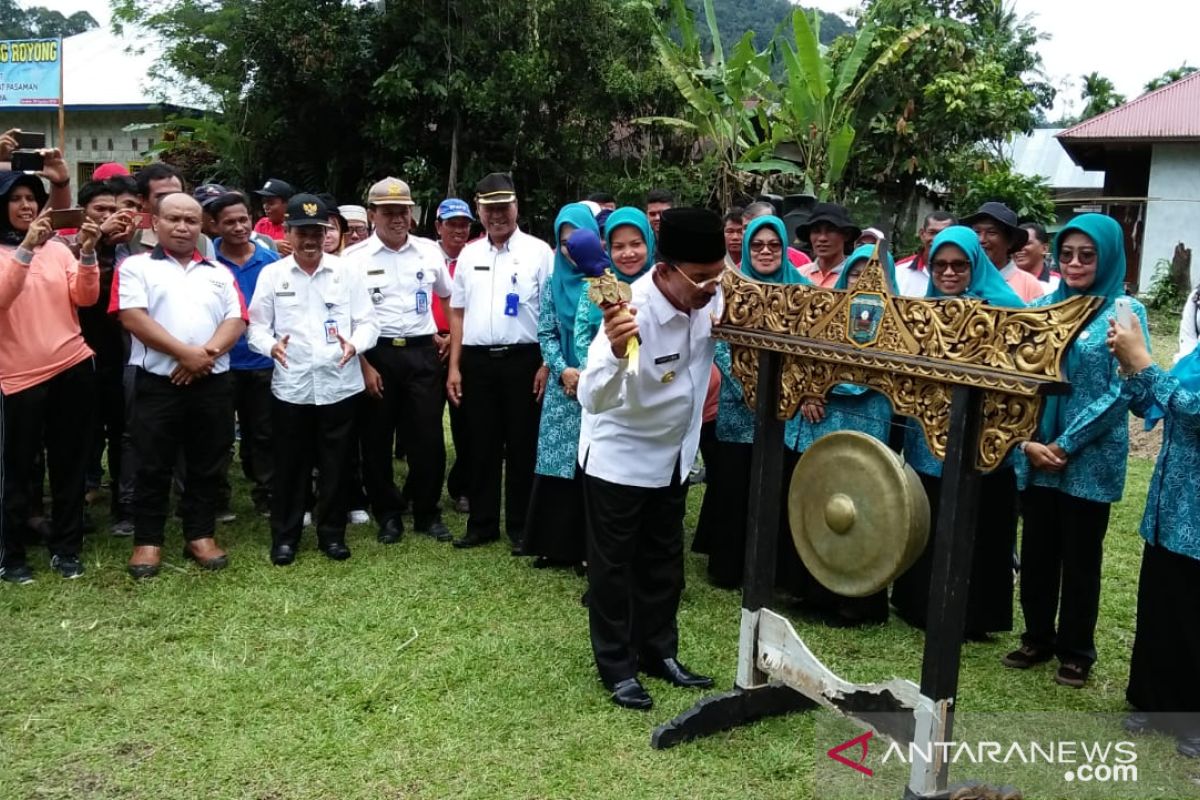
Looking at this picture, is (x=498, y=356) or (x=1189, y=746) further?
(x=498, y=356)

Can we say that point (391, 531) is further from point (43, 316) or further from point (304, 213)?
point (43, 316)

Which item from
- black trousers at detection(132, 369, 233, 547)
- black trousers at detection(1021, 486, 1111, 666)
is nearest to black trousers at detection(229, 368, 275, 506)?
black trousers at detection(132, 369, 233, 547)

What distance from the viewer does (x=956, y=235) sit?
4266 millimetres

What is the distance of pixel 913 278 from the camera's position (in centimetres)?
584

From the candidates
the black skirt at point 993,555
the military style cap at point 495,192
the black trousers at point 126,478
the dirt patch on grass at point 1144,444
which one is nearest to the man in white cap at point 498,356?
the military style cap at point 495,192

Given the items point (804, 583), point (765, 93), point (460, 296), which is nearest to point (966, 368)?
point (804, 583)

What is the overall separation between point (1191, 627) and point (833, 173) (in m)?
9.62

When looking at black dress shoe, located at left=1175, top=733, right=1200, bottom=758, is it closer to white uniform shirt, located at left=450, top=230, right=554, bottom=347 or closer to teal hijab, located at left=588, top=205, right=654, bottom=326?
teal hijab, located at left=588, top=205, right=654, bottom=326

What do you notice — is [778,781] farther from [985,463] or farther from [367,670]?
[367,670]

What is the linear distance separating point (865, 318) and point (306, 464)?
344 centimetres

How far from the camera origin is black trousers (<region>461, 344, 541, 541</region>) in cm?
563

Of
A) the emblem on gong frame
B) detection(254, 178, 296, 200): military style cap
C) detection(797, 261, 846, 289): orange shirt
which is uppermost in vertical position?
detection(254, 178, 296, 200): military style cap

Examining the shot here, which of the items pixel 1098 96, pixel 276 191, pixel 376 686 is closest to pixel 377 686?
pixel 376 686

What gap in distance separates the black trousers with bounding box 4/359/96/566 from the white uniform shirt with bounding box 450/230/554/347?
6.47 feet
